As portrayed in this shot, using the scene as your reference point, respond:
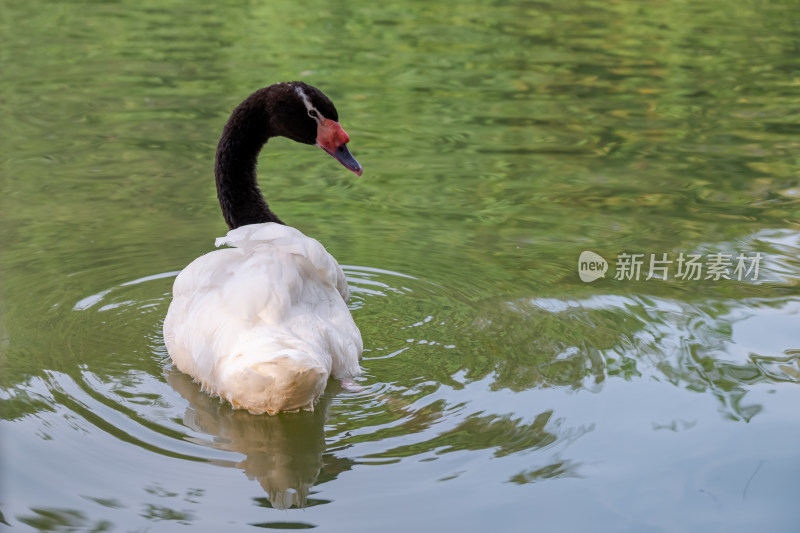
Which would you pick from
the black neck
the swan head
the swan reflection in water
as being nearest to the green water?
the swan reflection in water

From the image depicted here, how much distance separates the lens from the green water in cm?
392

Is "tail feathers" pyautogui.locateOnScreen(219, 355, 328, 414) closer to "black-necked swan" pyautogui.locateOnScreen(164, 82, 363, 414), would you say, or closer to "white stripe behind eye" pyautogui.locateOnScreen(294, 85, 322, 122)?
"black-necked swan" pyautogui.locateOnScreen(164, 82, 363, 414)

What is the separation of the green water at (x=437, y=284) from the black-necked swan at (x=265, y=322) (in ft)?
0.70

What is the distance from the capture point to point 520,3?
15.3 meters

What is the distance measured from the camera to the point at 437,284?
598 cm

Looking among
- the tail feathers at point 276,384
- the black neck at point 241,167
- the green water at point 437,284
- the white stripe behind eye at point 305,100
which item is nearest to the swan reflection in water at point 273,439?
the green water at point 437,284

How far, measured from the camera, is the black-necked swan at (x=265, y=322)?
4.03m

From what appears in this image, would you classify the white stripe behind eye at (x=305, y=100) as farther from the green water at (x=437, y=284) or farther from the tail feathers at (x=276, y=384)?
the tail feathers at (x=276, y=384)

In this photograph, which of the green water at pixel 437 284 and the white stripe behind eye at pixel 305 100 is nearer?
the green water at pixel 437 284

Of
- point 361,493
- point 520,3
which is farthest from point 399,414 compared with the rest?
point 520,3

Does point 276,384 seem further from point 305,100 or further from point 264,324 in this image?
point 305,100

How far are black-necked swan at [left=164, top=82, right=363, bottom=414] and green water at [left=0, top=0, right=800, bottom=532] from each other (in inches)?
8.4

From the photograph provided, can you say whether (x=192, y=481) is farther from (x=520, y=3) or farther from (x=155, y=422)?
(x=520, y=3)

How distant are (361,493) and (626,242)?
11.7 ft
